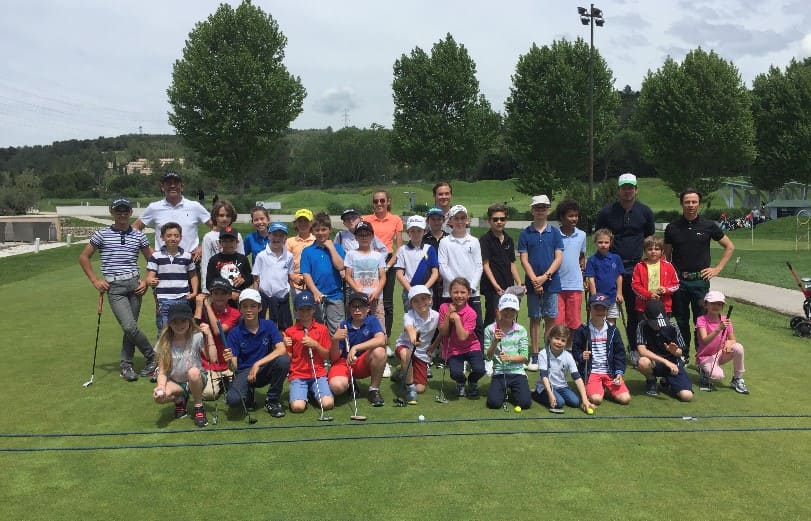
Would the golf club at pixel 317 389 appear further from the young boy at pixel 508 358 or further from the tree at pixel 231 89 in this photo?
the tree at pixel 231 89

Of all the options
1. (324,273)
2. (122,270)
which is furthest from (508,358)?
(122,270)

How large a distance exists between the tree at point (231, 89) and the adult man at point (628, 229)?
129 feet

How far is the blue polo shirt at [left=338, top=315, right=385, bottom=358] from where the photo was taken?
21.4 feet

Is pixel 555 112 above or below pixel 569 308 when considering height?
above

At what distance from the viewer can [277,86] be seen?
44062mm

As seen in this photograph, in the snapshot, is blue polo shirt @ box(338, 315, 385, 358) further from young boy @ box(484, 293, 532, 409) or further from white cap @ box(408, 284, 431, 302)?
young boy @ box(484, 293, 532, 409)

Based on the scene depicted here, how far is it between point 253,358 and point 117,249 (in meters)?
2.33

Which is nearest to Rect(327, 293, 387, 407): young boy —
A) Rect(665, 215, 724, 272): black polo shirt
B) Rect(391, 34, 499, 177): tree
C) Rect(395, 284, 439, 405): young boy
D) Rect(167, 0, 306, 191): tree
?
Rect(395, 284, 439, 405): young boy

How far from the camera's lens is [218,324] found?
6426mm

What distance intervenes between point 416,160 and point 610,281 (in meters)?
42.8

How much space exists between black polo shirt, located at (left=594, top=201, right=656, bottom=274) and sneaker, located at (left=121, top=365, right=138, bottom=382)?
590 cm

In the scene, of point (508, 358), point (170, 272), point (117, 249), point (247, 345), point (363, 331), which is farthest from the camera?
point (117, 249)

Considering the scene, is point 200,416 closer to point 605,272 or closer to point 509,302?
point 509,302

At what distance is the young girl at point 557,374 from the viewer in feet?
20.3
